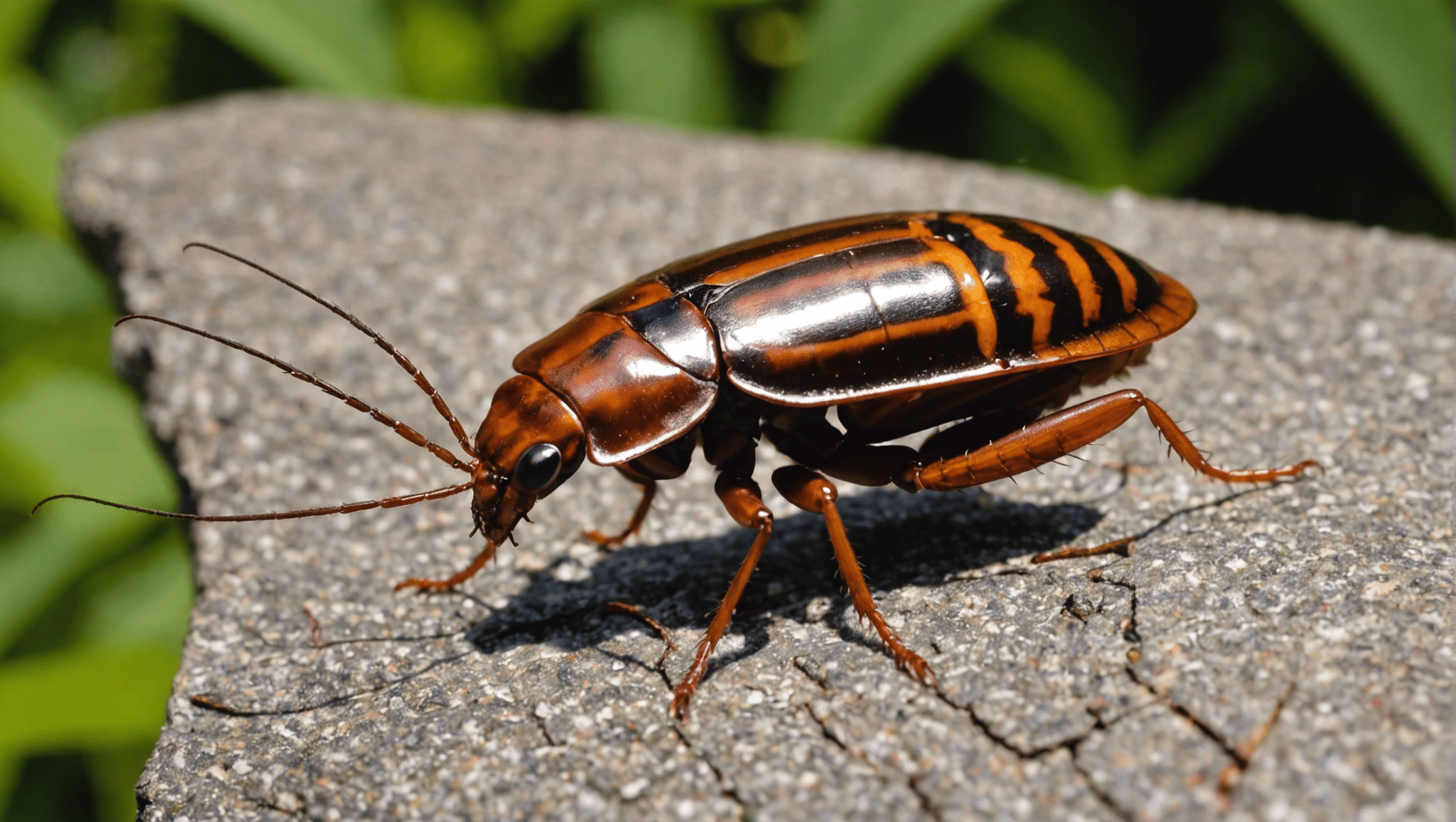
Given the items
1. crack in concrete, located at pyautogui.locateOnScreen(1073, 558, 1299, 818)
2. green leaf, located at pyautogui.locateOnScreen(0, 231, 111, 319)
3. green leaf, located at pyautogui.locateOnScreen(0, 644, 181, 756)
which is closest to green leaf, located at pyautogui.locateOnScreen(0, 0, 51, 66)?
green leaf, located at pyautogui.locateOnScreen(0, 231, 111, 319)

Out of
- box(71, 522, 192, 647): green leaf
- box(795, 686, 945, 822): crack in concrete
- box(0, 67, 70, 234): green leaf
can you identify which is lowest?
box(71, 522, 192, 647): green leaf

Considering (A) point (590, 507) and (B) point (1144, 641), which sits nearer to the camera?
(B) point (1144, 641)

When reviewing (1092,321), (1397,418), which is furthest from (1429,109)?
(1092,321)

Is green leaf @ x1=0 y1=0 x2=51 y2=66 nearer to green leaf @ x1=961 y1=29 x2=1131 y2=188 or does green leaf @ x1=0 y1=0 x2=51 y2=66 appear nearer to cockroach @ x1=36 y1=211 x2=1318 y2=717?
cockroach @ x1=36 y1=211 x2=1318 y2=717

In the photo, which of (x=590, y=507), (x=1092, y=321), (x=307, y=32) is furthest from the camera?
(x=307, y=32)

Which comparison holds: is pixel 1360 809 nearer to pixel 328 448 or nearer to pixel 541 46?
pixel 328 448

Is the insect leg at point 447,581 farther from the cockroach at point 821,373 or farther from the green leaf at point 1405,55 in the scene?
the green leaf at point 1405,55

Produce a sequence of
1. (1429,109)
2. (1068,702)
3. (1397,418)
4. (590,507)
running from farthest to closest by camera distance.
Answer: (1429,109) < (590,507) < (1397,418) < (1068,702)
